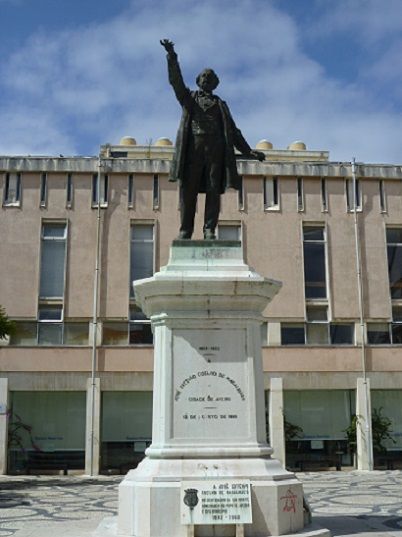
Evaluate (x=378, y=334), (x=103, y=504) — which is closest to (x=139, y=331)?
(x=378, y=334)

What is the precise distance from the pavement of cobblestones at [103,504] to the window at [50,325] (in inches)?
220

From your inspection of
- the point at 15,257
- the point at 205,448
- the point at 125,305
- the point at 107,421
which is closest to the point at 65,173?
the point at 15,257

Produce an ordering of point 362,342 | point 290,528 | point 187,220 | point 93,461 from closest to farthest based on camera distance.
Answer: point 290,528 < point 187,220 < point 93,461 < point 362,342

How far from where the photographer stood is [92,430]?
27625 millimetres

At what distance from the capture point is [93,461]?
2733 cm

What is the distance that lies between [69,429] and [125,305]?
5.65 meters

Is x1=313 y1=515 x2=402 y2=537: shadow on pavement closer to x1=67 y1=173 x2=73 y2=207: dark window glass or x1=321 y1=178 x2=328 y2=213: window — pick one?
x1=321 y1=178 x2=328 y2=213: window

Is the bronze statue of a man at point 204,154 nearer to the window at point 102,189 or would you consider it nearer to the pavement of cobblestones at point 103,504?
the pavement of cobblestones at point 103,504

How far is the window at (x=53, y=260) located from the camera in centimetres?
2927

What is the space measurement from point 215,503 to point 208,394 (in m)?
1.31

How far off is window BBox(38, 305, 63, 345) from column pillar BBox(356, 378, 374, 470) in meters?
12.9

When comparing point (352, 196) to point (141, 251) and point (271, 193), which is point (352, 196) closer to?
point (271, 193)

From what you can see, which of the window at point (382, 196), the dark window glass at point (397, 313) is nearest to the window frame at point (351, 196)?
the window at point (382, 196)

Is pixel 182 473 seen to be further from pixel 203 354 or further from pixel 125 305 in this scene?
pixel 125 305
